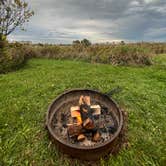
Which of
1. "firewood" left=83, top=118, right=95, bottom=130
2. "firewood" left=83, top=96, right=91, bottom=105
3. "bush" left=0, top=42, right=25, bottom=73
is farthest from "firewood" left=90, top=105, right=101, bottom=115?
"bush" left=0, top=42, right=25, bottom=73

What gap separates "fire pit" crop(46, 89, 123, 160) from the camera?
2.96 m

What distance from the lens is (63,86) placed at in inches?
195

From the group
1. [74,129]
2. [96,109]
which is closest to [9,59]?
[96,109]

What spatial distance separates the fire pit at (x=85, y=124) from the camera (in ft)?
9.70

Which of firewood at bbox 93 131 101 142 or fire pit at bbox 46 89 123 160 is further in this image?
firewood at bbox 93 131 101 142

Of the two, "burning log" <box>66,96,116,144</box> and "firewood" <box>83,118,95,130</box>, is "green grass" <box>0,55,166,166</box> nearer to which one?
"burning log" <box>66,96,116,144</box>

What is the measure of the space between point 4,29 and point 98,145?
25.3 feet

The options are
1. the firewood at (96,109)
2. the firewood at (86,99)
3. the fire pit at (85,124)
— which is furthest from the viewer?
the firewood at (86,99)

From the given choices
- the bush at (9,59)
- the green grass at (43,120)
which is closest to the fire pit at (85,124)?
the green grass at (43,120)

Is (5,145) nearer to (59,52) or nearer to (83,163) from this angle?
(83,163)

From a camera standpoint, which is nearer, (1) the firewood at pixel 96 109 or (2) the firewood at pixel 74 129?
(2) the firewood at pixel 74 129

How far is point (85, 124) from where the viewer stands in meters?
3.11

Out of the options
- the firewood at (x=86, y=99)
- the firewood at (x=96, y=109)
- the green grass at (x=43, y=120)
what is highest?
the firewood at (x=86, y=99)

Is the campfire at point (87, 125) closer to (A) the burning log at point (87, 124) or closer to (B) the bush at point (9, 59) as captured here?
(A) the burning log at point (87, 124)
